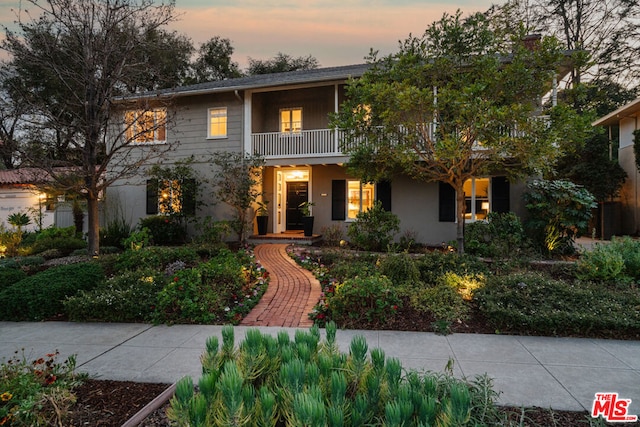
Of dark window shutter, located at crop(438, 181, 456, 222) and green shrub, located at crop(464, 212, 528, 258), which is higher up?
dark window shutter, located at crop(438, 181, 456, 222)

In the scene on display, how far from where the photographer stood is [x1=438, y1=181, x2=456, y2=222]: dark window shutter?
36.4 ft

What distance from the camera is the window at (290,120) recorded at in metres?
12.7

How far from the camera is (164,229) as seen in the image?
11.3 metres

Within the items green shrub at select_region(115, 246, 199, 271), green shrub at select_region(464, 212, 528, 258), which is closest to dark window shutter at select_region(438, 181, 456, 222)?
green shrub at select_region(464, 212, 528, 258)

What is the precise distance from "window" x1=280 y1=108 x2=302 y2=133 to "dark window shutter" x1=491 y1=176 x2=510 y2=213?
7.16 metres

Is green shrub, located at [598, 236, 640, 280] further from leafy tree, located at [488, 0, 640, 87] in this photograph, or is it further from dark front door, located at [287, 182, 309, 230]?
leafy tree, located at [488, 0, 640, 87]

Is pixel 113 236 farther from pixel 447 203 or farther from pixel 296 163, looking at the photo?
pixel 447 203

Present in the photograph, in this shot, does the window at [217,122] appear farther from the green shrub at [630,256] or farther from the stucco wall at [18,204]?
the green shrub at [630,256]

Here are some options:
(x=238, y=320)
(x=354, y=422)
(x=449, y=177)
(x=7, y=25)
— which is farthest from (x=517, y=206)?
(x=7, y=25)

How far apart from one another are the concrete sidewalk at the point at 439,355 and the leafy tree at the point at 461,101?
3552 mm

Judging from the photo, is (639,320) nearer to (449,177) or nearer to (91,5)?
(449,177)

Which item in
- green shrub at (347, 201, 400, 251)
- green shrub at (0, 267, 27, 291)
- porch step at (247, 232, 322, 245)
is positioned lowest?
green shrub at (0, 267, 27, 291)

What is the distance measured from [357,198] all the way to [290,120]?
4039mm

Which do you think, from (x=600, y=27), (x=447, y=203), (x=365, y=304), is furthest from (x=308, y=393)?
(x=600, y=27)
